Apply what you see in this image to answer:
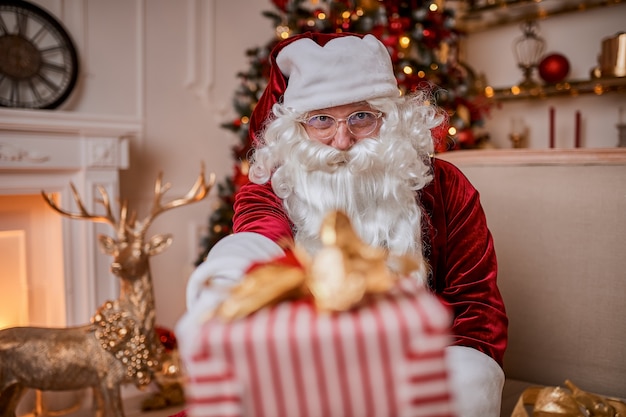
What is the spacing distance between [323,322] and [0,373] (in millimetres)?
1543

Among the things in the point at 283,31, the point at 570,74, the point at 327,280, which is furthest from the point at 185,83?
the point at 327,280

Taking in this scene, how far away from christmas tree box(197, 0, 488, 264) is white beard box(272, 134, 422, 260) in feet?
4.91

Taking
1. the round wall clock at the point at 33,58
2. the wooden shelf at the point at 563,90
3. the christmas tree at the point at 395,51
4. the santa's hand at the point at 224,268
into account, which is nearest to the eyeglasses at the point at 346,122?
the santa's hand at the point at 224,268

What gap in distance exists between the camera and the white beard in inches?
47.6

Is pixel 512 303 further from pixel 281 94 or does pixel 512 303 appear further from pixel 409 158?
pixel 281 94

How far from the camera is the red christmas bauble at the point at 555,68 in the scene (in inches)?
119

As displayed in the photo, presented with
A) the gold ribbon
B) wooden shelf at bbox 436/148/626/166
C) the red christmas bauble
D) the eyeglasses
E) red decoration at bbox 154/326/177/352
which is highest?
the red christmas bauble

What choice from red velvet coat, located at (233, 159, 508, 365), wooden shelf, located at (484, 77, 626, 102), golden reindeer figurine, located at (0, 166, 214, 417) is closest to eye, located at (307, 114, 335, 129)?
red velvet coat, located at (233, 159, 508, 365)

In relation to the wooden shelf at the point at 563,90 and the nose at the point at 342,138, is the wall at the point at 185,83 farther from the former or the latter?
the nose at the point at 342,138

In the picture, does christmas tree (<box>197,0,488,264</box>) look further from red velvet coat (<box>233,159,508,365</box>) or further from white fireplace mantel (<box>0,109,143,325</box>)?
red velvet coat (<box>233,159,508,365</box>)

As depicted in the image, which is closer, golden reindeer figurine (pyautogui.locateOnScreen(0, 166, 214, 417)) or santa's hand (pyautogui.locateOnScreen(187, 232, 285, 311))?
santa's hand (pyautogui.locateOnScreen(187, 232, 285, 311))

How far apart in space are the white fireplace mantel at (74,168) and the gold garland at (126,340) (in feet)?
2.56

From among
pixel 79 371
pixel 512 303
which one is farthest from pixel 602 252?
pixel 79 371

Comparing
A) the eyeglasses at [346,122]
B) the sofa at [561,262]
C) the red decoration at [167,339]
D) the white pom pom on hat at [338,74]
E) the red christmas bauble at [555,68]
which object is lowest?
the red decoration at [167,339]
